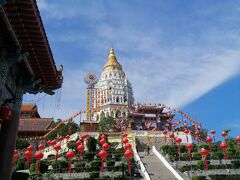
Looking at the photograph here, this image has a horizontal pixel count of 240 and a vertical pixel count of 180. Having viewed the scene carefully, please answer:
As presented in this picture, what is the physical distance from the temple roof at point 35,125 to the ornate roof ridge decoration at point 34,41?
42.8m

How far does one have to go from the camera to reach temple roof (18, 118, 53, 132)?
169 ft

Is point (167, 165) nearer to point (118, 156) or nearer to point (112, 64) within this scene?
point (118, 156)

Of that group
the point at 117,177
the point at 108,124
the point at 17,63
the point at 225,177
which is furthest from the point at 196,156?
the point at 17,63

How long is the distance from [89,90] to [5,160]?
215 feet

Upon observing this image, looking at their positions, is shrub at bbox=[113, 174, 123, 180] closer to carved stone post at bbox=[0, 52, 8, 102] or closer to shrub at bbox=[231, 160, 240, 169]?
shrub at bbox=[231, 160, 240, 169]

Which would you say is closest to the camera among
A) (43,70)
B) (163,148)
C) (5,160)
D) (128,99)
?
(5,160)

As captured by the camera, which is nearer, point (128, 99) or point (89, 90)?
point (89, 90)

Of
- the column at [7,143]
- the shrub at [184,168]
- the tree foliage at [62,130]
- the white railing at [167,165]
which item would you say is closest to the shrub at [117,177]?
the white railing at [167,165]

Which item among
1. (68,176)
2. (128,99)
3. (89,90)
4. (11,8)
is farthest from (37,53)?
(128,99)

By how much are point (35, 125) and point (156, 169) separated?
32.3 metres

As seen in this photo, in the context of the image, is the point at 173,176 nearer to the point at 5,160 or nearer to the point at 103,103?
the point at 5,160

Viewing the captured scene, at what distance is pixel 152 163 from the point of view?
29453 mm

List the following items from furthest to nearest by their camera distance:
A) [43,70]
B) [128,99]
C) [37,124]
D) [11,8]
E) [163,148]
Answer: [128,99], [37,124], [163,148], [43,70], [11,8]

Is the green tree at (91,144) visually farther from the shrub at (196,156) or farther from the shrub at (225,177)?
the shrub at (225,177)
